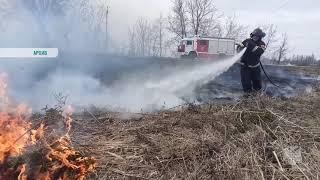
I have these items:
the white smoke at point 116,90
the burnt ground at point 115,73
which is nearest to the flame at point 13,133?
the white smoke at point 116,90

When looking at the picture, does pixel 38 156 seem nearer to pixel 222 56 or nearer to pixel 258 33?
pixel 258 33

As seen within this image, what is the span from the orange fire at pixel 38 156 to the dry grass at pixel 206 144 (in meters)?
0.27

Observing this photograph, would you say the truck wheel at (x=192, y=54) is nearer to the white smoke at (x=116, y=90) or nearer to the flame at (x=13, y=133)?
the white smoke at (x=116, y=90)

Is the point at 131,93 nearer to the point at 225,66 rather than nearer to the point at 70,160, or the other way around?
the point at 225,66

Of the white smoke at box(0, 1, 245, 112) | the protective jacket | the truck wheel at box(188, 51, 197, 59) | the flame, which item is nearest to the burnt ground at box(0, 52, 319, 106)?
the white smoke at box(0, 1, 245, 112)

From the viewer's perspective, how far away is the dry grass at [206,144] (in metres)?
4.95

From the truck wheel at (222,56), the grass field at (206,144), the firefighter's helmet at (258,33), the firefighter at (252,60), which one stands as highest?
the firefighter's helmet at (258,33)

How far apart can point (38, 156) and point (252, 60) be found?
7.08 metres

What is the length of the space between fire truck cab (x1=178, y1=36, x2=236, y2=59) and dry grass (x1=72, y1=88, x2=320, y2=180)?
2812 centimetres

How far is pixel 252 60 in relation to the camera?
10562mm

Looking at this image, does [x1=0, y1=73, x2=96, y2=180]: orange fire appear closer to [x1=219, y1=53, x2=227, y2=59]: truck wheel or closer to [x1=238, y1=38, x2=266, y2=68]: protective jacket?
[x1=238, y1=38, x2=266, y2=68]: protective jacket

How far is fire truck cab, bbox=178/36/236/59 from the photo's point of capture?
3525 centimetres

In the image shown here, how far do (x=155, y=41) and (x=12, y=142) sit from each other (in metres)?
62.8

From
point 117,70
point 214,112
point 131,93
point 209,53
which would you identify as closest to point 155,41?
point 209,53
